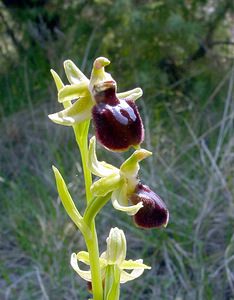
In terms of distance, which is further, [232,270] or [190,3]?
[190,3]

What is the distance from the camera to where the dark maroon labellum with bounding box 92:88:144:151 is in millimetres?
1366

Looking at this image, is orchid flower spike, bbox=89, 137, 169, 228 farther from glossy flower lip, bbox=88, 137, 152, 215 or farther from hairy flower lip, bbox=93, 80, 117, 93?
hairy flower lip, bbox=93, 80, 117, 93

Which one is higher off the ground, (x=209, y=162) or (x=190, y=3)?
(x=190, y=3)

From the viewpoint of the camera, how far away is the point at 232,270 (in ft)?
8.98

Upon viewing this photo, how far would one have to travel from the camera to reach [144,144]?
11.0 ft

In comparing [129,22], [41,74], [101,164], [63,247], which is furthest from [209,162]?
[101,164]

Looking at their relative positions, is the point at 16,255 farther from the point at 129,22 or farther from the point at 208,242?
the point at 129,22

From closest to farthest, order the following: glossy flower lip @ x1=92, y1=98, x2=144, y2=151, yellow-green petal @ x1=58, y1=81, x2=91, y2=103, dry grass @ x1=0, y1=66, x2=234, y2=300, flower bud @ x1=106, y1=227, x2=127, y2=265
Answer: glossy flower lip @ x1=92, y1=98, x2=144, y2=151
yellow-green petal @ x1=58, y1=81, x2=91, y2=103
flower bud @ x1=106, y1=227, x2=127, y2=265
dry grass @ x1=0, y1=66, x2=234, y2=300

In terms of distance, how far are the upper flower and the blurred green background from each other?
3.79ft

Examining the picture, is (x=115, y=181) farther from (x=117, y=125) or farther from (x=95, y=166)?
(x=117, y=125)

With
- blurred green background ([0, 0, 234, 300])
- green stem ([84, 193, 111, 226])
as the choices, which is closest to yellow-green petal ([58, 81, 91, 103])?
green stem ([84, 193, 111, 226])

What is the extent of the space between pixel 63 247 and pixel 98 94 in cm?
147

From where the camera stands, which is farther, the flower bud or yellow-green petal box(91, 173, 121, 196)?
the flower bud

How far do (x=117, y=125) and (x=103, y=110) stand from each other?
0.06 meters
